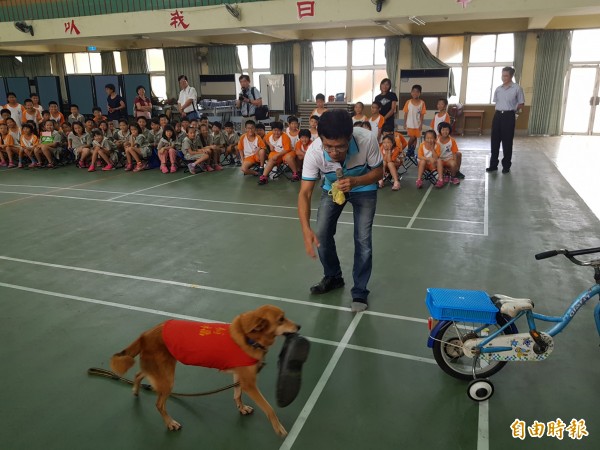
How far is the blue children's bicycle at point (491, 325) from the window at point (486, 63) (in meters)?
16.3

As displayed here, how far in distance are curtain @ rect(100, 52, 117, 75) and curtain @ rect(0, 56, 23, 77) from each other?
5.04m

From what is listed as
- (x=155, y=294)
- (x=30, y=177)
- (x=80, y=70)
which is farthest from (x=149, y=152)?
(x=80, y=70)

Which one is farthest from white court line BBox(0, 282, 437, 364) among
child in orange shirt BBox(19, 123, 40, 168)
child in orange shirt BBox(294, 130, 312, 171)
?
child in orange shirt BBox(19, 123, 40, 168)

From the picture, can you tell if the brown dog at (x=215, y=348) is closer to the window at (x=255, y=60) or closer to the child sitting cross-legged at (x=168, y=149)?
the child sitting cross-legged at (x=168, y=149)

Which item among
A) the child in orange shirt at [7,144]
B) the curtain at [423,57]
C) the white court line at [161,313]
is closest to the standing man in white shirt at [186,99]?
the child in orange shirt at [7,144]

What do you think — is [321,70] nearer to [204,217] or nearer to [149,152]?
[149,152]

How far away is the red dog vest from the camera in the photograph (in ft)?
7.87

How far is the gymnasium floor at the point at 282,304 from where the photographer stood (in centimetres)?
265

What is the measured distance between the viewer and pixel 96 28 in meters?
14.3

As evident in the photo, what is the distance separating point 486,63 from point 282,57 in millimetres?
8070

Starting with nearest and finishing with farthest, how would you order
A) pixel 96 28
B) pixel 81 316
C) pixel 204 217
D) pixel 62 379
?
1. pixel 62 379
2. pixel 81 316
3. pixel 204 217
4. pixel 96 28

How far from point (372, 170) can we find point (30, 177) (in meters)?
9.47

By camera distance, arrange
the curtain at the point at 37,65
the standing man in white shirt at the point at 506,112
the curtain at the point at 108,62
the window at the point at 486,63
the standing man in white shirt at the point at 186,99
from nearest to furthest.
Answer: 1. the standing man in white shirt at the point at 506,112
2. the standing man in white shirt at the point at 186,99
3. the window at the point at 486,63
4. the curtain at the point at 108,62
5. the curtain at the point at 37,65

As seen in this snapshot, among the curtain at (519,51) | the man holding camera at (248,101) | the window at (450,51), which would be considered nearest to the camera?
the man holding camera at (248,101)
